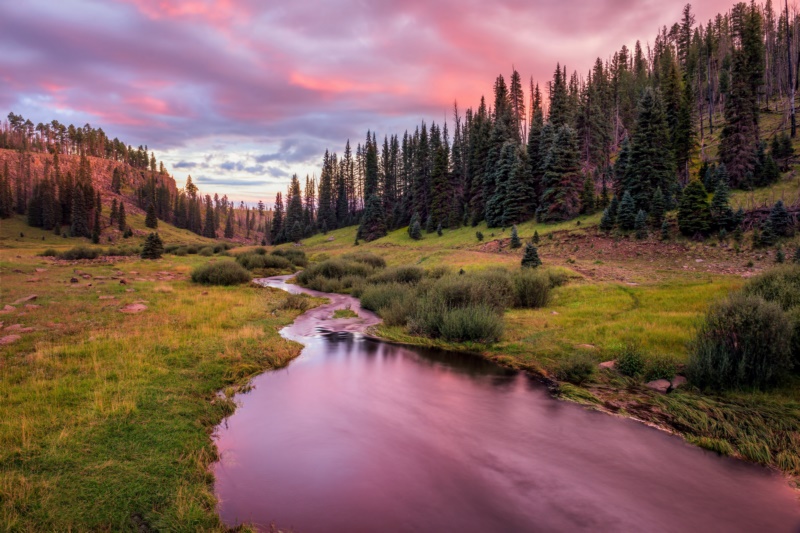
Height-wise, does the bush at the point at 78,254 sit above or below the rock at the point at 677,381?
above

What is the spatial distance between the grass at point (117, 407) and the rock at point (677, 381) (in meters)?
11.5

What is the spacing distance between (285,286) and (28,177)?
13575cm

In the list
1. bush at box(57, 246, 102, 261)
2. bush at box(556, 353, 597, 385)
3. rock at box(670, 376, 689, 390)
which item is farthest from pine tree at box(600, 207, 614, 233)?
bush at box(57, 246, 102, 261)

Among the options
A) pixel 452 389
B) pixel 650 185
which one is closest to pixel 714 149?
pixel 650 185

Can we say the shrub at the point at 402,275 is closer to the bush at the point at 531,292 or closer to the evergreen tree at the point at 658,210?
the bush at the point at 531,292

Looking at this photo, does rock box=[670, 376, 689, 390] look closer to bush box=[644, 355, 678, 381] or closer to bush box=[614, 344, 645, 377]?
bush box=[644, 355, 678, 381]

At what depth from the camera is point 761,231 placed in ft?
88.5

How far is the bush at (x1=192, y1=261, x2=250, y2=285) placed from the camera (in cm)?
3078

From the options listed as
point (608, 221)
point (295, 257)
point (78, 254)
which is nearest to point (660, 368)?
point (608, 221)

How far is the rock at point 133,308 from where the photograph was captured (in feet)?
60.5

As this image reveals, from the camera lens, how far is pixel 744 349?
10133mm

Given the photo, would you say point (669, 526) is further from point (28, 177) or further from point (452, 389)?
point (28, 177)

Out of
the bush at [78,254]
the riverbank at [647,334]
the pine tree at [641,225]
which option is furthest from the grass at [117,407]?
the pine tree at [641,225]

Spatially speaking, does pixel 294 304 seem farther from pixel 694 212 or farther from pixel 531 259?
pixel 694 212
